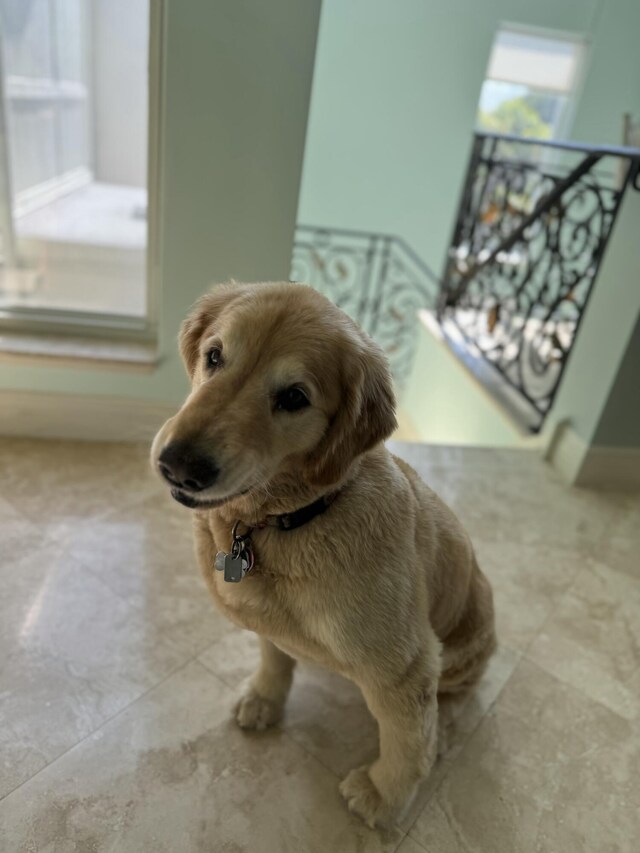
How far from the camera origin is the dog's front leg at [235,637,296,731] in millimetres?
1299

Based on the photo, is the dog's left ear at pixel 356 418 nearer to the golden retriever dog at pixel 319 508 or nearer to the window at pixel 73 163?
the golden retriever dog at pixel 319 508

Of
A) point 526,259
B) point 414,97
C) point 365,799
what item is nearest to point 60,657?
point 365,799

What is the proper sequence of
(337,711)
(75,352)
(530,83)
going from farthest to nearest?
(530,83) < (75,352) < (337,711)

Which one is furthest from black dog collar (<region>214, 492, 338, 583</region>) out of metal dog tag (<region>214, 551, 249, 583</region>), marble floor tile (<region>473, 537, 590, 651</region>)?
marble floor tile (<region>473, 537, 590, 651</region>)

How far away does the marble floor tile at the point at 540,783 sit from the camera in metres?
1.19

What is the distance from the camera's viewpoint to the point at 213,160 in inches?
73.5

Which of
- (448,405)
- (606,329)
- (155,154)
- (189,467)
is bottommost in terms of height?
(448,405)

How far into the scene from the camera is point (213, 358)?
95cm

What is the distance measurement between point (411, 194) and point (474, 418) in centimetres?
343

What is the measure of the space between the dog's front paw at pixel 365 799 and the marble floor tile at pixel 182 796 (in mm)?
26

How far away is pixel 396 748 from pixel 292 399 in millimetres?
678

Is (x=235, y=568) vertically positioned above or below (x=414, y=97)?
below

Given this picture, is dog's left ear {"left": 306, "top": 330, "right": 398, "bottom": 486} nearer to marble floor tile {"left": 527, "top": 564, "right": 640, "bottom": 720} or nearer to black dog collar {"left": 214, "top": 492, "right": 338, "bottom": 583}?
black dog collar {"left": 214, "top": 492, "right": 338, "bottom": 583}

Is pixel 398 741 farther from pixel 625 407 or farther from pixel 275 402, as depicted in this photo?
pixel 625 407
